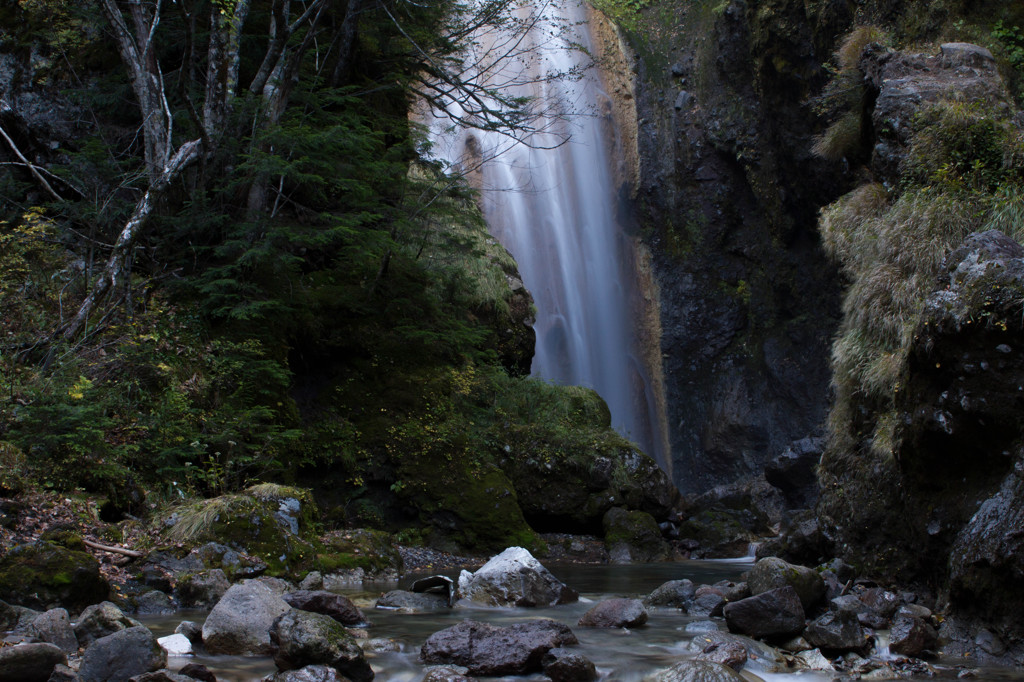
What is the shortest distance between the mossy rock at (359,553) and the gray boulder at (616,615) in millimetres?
2819

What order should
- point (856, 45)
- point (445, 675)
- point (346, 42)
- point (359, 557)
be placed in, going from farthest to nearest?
1. point (346, 42)
2. point (856, 45)
3. point (359, 557)
4. point (445, 675)

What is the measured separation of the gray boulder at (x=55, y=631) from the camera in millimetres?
3850

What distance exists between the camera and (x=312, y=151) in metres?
9.77

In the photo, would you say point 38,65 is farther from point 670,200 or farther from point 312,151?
point 670,200

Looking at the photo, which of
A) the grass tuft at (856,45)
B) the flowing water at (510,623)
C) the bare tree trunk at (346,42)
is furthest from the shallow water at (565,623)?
the grass tuft at (856,45)

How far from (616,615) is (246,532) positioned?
3.41 metres

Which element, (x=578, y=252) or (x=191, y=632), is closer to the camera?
(x=191, y=632)

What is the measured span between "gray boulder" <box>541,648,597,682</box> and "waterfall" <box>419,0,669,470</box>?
15578mm

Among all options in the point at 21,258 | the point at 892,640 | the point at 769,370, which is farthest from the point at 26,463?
the point at 769,370

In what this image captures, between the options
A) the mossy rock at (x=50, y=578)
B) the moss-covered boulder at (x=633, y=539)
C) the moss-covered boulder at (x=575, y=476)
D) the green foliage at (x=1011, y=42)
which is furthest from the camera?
the moss-covered boulder at (x=575, y=476)

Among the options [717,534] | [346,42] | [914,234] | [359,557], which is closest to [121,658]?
[359,557]

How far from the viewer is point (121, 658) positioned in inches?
134

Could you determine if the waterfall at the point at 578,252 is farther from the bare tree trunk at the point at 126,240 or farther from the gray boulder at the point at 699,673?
the gray boulder at the point at 699,673

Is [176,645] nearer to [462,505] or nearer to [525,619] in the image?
[525,619]
